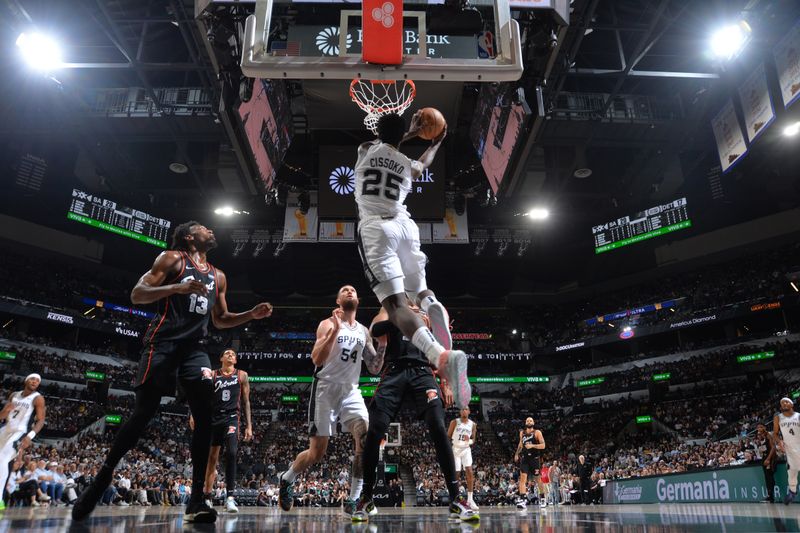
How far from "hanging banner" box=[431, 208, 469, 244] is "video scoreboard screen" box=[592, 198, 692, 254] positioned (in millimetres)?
7925

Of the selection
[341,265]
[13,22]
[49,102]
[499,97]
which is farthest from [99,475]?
[341,265]

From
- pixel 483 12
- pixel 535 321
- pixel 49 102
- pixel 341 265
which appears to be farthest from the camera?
pixel 535 321

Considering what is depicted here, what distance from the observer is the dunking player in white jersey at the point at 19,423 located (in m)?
7.50

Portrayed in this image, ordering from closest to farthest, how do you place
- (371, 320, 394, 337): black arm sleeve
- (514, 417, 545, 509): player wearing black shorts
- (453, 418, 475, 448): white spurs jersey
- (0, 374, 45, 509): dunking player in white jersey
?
(371, 320, 394, 337): black arm sleeve
(0, 374, 45, 509): dunking player in white jersey
(453, 418, 475, 448): white spurs jersey
(514, 417, 545, 509): player wearing black shorts

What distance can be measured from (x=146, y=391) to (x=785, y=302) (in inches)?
1194

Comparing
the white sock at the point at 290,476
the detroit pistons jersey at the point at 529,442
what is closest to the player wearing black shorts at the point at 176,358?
the white sock at the point at 290,476

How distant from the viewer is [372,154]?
4.29 meters

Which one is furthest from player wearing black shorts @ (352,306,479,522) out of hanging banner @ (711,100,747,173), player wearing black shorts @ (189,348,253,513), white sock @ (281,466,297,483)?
hanging banner @ (711,100,747,173)

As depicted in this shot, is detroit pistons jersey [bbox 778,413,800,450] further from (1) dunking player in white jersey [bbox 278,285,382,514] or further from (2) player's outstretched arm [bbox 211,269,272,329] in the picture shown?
(2) player's outstretched arm [bbox 211,269,272,329]

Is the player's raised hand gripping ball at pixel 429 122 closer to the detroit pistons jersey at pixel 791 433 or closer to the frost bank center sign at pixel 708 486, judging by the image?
the detroit pistons jersey at pixel 791 433

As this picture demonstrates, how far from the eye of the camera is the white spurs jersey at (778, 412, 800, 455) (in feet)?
31.5

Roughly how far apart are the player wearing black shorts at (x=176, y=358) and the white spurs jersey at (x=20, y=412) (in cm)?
495

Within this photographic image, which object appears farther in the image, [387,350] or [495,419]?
[495,419]

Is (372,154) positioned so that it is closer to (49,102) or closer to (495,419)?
(49,102)
